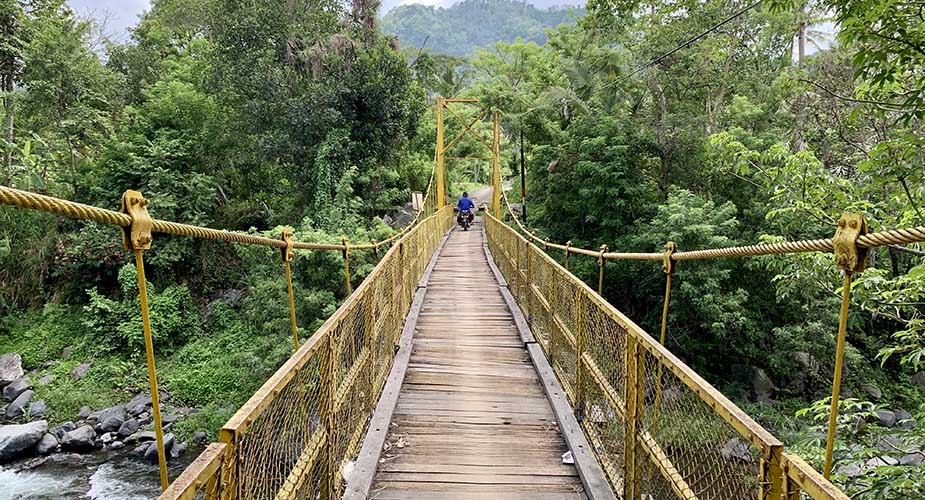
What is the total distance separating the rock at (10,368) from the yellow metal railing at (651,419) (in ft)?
36.2

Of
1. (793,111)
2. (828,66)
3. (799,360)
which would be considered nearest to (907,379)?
(799,360)

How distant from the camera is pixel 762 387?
387 inches

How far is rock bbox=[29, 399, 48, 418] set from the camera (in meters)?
9.02

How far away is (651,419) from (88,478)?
27.3ft

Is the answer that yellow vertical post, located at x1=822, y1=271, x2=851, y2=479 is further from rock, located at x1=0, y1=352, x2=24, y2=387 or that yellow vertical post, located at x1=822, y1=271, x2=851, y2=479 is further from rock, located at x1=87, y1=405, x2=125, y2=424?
rock, located at x1=0, y1=352, x2=24, y2=387

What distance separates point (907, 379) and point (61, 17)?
19450 millimetres

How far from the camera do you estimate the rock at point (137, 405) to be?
9219 millimetres

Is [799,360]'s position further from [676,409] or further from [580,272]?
[676,409]

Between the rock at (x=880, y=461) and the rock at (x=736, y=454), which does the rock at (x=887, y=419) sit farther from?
the rock at (x=736, y=454)

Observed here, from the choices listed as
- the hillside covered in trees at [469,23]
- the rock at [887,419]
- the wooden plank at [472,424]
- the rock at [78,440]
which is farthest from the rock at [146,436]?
the hillside covered in trees at [469,23]

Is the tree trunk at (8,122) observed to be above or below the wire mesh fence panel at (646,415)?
above

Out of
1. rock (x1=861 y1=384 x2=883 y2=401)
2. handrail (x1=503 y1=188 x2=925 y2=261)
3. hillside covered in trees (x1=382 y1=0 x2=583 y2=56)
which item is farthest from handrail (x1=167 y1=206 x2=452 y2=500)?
hillside covered in trees (x1=382 y1=0 x2=583 y2=56)

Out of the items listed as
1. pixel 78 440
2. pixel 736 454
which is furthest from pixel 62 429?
pixel 736 454

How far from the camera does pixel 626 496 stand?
2129 millimetres
